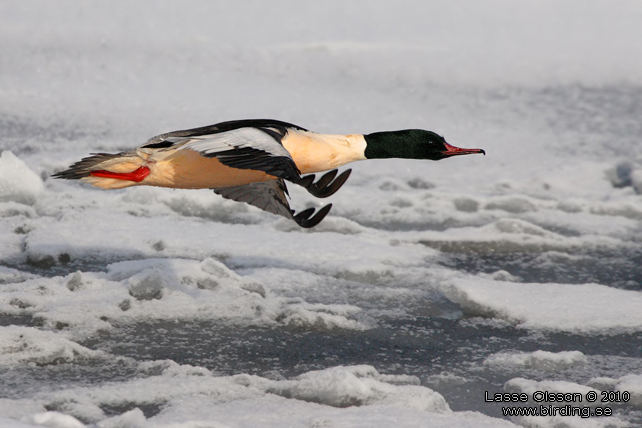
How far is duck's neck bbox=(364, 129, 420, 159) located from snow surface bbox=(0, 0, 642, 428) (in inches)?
32.0

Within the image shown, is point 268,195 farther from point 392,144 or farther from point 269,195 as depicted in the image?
point 392,144

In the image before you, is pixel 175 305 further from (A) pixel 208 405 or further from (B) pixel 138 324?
(A) pixel 208 405

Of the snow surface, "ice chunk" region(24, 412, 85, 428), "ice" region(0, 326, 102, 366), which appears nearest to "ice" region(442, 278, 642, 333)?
the snow surface

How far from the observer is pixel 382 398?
3201mm

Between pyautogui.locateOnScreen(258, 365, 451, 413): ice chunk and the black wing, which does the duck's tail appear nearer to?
the black wing

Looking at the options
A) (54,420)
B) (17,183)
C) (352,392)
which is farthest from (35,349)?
(17,183)

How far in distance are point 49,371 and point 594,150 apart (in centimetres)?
571

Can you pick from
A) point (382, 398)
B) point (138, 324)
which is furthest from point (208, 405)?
point (138, 324)

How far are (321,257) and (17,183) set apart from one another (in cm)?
218

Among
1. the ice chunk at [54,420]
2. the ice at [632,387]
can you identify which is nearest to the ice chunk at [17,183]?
the ice chunk at [54,420]

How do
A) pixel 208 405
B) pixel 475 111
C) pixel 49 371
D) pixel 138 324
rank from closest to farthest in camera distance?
pixel 208 405 → pixel 49 371 → pixel 138 324 → pixel 475 111

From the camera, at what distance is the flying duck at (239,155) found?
3281mm

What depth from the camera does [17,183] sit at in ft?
18.3

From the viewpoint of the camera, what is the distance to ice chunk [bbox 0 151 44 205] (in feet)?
18.2
